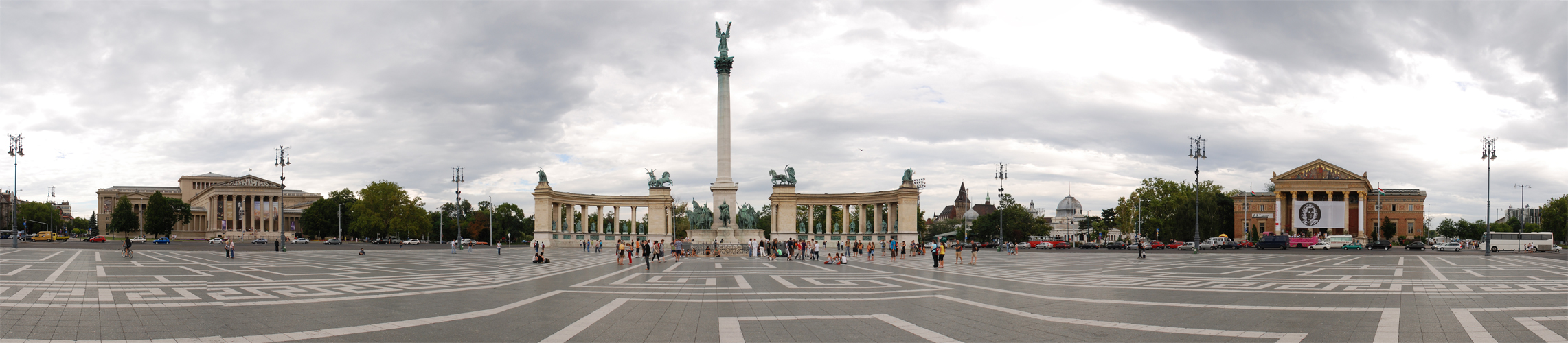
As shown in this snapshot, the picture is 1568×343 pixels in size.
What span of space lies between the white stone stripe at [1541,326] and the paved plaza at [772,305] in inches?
2.9

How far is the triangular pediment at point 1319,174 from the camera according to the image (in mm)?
100625

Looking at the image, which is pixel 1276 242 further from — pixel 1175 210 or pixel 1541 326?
pixel 1541 326

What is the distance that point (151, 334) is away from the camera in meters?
11.3

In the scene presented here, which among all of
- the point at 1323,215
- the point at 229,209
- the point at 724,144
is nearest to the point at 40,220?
the point at 229,209

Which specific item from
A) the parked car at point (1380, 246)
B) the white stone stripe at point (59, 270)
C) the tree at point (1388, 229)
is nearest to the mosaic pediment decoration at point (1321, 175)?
the tree at point (1388, 229)

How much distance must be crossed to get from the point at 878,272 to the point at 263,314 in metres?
19.2

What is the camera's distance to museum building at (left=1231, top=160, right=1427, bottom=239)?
9219cm

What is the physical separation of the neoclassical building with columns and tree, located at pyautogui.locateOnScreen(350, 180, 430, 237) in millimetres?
18186

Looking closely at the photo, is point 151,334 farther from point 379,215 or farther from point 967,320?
point 379,215

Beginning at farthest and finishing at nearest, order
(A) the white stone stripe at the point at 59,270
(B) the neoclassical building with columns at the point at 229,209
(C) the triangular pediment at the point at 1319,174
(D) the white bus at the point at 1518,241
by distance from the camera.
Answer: (B) the neoclassical building with columns at the point at 229,209 < (C) the triangular pediment at the point at 1319,174 < (D) the white bus at the point at 1518,241 < (A) the white stone stripe at the point at 59,270

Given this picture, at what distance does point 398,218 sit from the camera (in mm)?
95562

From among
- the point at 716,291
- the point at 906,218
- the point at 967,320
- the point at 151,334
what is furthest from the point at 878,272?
the point at 906,218

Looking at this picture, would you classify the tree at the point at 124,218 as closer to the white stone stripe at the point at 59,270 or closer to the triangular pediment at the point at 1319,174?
the white stone stripe at the point at 59,270

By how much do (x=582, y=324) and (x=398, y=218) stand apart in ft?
305
